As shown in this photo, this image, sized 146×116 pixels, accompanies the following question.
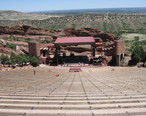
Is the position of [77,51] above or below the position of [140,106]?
below

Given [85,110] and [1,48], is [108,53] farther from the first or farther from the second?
[85,110]

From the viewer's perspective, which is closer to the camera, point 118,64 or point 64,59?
point 118,64

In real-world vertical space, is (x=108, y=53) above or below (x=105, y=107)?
below

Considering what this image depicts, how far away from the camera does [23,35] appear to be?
85.2 meters

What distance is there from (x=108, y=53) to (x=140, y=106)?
45.8 metres

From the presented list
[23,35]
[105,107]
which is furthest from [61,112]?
[23,35]

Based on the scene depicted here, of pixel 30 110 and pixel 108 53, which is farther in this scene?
pixel 108 53

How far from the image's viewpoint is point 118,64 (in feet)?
155

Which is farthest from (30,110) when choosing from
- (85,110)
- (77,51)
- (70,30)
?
(70,30)

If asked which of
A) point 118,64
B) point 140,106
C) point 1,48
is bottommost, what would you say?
point 118,64

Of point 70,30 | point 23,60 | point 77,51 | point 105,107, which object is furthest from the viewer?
point 70,30

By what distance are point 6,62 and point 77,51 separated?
29.1 metres

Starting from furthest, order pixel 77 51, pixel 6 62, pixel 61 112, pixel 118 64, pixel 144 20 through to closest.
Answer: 1. pixel 144 20
2. pixel 77 51
3. pixel 118 64
4. pixel 6 62
5. pixel 61 112

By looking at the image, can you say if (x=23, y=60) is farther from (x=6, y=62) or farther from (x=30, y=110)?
(x=30, y=110)
